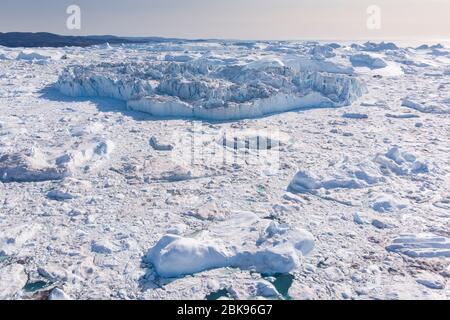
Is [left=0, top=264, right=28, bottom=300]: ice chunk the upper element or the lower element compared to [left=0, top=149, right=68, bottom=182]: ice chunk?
lower

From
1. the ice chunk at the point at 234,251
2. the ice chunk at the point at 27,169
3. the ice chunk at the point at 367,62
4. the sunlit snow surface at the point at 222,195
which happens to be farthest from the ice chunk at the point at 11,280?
the ice chunk at the point at 367,62

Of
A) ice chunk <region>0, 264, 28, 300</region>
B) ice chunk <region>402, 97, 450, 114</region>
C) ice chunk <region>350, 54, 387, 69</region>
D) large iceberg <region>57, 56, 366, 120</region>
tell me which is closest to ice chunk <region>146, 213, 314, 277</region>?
ice chunk <region>0, 264, 28, 300</region>

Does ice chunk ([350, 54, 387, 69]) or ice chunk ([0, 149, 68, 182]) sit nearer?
ice chunk ([0, 149, 68, 182])

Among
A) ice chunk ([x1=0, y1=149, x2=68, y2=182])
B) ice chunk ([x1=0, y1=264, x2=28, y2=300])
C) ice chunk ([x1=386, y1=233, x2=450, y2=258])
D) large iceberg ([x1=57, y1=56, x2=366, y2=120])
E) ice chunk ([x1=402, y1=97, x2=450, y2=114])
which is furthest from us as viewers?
ice chunk ([x1=402, y1=97, x2=450, y2=114])

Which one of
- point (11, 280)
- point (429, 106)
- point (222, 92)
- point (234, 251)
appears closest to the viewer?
point (11, 280)

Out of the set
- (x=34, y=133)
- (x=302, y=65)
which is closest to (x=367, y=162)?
(x=34, y=133)

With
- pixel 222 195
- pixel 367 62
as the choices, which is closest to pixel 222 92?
pixel 222 195

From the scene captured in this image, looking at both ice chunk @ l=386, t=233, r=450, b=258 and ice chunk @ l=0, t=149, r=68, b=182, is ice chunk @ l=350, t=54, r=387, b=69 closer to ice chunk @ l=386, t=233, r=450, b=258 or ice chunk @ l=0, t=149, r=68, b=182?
ice chunk @ l=386, t=233, r=450, b=258

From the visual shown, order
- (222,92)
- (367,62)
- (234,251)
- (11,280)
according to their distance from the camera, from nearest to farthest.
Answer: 1. (11,280)
2. (234,251)
3. (222,92)
4. (367,62)

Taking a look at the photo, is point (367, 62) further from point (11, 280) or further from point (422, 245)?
point (11, 280)
